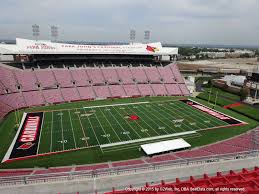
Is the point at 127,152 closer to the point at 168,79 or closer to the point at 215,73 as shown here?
the point at 168,79

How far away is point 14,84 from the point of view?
47.1 meters

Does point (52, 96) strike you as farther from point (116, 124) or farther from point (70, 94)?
point (116, 124)

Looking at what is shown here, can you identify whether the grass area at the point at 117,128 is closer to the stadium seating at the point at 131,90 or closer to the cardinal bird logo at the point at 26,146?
the cardinal bird logo at the point at 26,146

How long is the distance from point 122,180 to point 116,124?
2182 cm

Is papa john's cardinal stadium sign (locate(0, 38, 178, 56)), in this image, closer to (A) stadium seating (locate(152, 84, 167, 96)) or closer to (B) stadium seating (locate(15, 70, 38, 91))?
(B) stadium seating (locate(15, 70, 38, 91))

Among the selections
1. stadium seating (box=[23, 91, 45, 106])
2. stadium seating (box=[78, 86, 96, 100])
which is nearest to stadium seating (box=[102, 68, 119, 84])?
stadium seating (box=[78, 86, 96, 100])

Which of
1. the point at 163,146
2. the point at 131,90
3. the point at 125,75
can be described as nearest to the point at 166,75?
the point at 125,75

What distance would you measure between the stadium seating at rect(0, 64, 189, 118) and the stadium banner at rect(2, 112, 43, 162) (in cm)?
554

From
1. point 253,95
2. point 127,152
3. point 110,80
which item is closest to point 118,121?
point 127,152

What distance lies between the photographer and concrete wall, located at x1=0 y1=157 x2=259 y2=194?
13.5m

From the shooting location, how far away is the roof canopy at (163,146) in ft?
88.6

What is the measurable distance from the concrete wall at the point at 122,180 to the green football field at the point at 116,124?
14.6 metres

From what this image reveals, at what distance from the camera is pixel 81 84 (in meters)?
53.5

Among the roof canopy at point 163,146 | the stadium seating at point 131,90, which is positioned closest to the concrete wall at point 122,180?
the roof canopy at point 163,146
